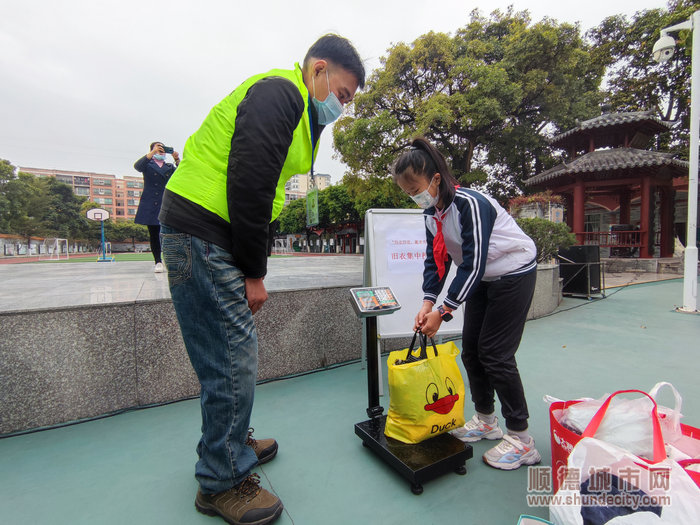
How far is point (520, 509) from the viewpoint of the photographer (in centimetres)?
149

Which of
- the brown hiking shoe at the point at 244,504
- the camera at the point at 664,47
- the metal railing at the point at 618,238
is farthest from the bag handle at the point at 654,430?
the metal railing at the point at 618,238

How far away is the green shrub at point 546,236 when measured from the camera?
6848 millimetres

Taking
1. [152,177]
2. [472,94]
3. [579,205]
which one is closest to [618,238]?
[579,205]

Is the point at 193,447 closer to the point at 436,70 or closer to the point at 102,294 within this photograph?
the point at 102,294

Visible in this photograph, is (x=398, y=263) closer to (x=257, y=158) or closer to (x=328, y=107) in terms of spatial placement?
(x=328, y=107)

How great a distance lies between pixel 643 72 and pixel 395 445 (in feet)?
77.5

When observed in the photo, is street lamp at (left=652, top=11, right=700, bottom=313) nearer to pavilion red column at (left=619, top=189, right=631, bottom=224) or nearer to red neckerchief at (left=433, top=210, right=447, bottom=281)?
red neckerchief at (left=433, top=210, right=447, bottom=281)

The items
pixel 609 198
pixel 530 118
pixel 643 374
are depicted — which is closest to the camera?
pixel 643 374

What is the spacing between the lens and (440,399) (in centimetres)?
175

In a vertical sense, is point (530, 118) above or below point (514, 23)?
below

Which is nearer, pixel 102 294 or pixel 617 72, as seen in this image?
pixel 102 294

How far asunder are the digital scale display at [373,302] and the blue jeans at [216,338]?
732 mm

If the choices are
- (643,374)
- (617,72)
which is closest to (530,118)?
(617,72)

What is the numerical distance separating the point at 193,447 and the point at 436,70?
16.9 m
